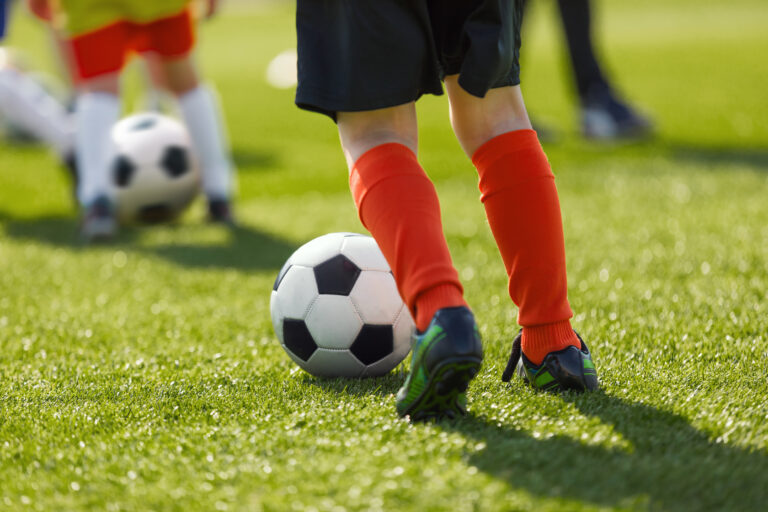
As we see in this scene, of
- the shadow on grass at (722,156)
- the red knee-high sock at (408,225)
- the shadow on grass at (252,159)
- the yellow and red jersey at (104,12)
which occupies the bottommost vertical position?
the shadow on grass at (252,159)

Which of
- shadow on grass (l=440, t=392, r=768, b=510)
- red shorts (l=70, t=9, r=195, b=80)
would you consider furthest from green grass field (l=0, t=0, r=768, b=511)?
red shorts (l=70, t=9, r=195, b=80)

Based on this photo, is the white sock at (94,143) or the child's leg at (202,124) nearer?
the white sock at (94,143)

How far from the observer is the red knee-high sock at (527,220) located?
1986 mm

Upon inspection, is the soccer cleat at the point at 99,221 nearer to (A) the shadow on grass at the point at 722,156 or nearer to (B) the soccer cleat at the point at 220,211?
(B) the soccer cleat at the point at 220,211

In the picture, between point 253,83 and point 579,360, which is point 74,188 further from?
point 253,83

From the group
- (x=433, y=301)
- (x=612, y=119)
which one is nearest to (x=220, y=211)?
(x=433, y=301)

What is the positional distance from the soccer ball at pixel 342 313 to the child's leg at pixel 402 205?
0.41 meters

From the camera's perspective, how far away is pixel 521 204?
198 cm

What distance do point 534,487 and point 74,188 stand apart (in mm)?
4389

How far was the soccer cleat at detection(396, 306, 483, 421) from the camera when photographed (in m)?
1.72

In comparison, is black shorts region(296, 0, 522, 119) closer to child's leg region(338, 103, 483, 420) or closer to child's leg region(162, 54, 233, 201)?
child's leg region(338, 103, 483, 420)

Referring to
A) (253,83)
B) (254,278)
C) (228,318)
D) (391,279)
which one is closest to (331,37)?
(391,279)

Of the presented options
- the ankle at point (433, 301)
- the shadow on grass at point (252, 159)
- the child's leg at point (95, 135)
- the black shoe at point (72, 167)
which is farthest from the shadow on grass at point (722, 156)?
the ankle at point (433, 301)

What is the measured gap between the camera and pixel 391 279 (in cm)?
237
